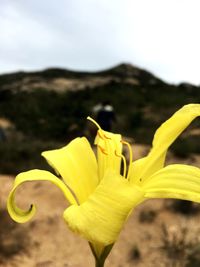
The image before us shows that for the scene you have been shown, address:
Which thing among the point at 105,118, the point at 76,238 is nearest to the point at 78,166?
the point at 76,238

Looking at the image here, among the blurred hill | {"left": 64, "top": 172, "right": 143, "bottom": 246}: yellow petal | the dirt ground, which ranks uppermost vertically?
{"left": 64, "top": 172, "right": 143, "bottom": 246}: yellow petal

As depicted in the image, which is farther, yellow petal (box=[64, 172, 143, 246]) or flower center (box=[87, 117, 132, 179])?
flower center (box=[87, 117, 132, 179])

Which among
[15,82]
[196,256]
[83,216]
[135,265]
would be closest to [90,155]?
[83,216]

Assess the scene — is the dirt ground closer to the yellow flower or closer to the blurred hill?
the yellow flower

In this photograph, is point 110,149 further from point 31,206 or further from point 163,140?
point 31,206

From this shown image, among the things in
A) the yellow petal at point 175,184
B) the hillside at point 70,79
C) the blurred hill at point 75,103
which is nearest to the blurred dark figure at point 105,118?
the blurred hill at point 75,103

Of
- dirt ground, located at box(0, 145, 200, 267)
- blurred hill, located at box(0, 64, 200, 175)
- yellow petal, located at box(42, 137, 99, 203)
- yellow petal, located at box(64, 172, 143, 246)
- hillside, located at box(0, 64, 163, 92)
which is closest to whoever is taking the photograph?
yellow petal, located at box(64, 172, 143, 246)

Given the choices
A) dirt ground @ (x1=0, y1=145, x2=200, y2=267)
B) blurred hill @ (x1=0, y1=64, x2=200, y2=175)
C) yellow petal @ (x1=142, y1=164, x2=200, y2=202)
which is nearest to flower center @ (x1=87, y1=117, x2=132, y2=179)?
yellow petal @ (x1=142, y1=164, x2=200, y2=202)
